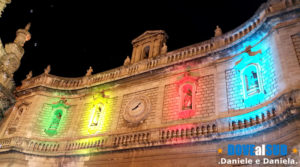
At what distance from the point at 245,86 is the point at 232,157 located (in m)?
3.82

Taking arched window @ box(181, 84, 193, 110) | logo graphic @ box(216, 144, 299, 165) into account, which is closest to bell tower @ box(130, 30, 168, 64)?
arched window @ box(181, 84, 193, 110)

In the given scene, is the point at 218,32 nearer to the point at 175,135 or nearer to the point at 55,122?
the point at 175,135

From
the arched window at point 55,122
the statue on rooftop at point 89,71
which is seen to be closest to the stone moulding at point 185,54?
the statue on rooftop at point 89,71

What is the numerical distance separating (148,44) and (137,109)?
691 cm

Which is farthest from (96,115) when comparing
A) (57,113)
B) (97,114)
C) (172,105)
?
(172,105)

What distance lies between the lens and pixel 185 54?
15.7m

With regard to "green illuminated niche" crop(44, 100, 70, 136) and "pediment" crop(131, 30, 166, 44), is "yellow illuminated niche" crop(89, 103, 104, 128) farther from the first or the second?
"pediment" crop(131, 30, 166, 44)

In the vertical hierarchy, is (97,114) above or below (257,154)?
above

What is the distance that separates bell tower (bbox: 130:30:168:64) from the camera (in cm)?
1925

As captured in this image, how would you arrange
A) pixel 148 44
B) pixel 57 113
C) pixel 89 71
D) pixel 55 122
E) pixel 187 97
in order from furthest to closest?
pixel 89 71
pixel 148 44
pixel 57 113
pixel 55 122
pixel 187 97

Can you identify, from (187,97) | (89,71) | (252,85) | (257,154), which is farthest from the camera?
(89,71)

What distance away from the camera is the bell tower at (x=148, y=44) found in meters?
19.2

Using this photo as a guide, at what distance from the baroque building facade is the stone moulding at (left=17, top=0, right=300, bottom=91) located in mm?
67

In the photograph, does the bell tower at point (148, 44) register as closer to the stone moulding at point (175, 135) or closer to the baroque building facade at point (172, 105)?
the baroque building facade at point (172, 105)
